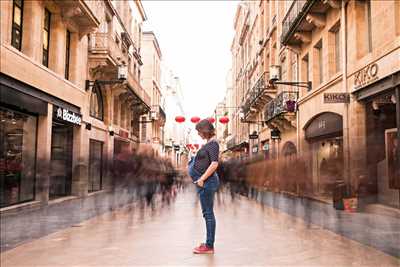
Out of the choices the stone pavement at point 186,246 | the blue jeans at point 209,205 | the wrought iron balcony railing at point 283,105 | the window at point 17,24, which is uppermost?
the window at point 17,24

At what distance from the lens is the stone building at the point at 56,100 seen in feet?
28.5

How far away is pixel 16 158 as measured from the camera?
9844 millimetres

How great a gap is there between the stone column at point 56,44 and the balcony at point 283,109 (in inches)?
419

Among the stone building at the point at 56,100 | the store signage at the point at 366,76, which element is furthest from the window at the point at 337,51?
the stone building at the point at 56,100

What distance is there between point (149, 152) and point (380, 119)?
7.01m

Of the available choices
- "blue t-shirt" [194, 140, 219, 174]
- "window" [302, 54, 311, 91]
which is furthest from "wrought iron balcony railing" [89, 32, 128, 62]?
"blue t-shirt" [194, 140, 219, 174]

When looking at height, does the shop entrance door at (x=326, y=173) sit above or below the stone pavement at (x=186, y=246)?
above

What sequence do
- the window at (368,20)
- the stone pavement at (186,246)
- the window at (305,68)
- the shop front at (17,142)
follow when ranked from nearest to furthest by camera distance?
the stone pavement at (186,246) → the shop front at (17,142) → the window at (368,20) → the window at (305,68)

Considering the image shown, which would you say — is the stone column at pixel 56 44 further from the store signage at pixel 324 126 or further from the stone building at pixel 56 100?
the store signage at pixel 324 126

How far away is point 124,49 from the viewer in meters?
28.6

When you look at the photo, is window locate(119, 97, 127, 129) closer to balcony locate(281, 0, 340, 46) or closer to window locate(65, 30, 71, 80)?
window locate(65, 30, 71, 80)

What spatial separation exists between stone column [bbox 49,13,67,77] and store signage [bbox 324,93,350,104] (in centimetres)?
960

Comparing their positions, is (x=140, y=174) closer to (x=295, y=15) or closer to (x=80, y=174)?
(x=80, y=174)

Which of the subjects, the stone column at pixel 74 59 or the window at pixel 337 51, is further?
the stone column at pixel 74 59
